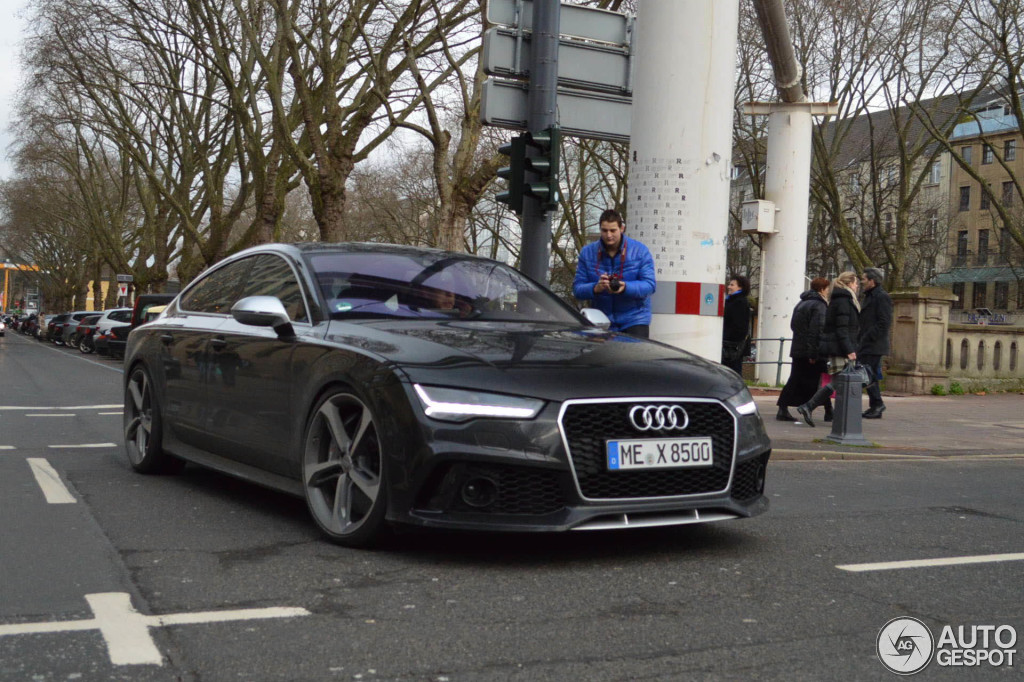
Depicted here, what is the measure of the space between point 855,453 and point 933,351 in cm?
1056

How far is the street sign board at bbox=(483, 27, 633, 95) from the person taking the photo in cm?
978

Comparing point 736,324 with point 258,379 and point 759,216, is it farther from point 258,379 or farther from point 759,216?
point 759,216

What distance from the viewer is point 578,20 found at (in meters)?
10.6

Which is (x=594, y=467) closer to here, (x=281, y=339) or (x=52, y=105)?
(x=281, y=339)

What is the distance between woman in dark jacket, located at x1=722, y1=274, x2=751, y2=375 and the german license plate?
28.7 ft

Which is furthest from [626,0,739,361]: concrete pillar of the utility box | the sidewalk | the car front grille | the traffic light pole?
the utility box

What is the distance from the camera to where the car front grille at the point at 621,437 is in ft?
15.5

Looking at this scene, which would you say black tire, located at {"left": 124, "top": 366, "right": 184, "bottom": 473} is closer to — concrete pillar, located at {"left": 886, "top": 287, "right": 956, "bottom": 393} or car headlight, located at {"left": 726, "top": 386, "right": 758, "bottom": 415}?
car headlight, located at {"left": 726, "top": 386, "right": 758, "bottom": 415}

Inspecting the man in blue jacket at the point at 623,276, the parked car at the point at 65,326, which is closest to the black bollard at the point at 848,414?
the man in blue jacket at the point at 623,276

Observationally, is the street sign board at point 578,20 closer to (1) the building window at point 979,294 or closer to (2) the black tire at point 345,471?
(2) the black tire at point 345,471

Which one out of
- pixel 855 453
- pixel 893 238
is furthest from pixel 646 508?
pixel 893 238

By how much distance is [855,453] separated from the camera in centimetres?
1027

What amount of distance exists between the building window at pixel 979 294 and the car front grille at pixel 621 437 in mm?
77759

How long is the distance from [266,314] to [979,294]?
79.0 metres
